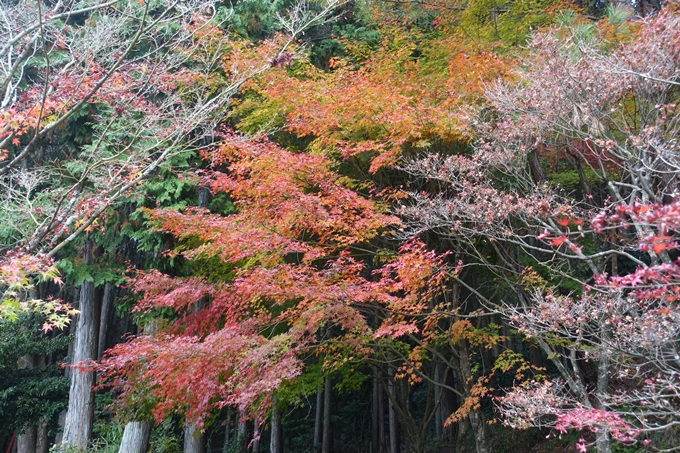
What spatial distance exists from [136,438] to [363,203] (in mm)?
6949

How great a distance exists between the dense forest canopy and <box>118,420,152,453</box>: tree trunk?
4 centimetres

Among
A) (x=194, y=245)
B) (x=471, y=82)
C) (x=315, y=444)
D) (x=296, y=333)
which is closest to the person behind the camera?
(x=296, y=333)

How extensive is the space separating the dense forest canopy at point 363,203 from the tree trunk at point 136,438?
0.14 feet

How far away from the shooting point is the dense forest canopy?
5.01 metres

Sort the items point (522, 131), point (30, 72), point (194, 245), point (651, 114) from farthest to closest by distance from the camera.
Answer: point (30, 72) → point (194, 245) → point (522, 131) → point (651, 114)

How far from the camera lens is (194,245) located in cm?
847

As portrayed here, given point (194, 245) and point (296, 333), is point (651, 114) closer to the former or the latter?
point (296, 333)

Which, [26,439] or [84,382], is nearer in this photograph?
[84,382]

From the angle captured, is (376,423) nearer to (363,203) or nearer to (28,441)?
(28,441)

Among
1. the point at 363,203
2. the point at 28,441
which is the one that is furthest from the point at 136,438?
the point at 363,203

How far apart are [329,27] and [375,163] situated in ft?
19.9

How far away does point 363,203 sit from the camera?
6805 millimetres

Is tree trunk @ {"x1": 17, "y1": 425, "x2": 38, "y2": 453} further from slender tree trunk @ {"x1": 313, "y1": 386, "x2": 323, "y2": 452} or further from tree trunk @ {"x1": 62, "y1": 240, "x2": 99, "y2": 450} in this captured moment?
slender tree trunk @ {"x1": 313, "y1": 386, "x2": 323, "y2": 452}

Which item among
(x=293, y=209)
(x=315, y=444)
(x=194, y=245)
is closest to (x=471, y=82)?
(x=293, y=209)
